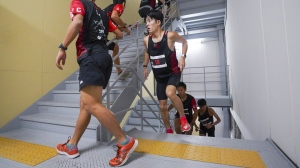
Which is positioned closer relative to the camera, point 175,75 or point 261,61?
point 261,61

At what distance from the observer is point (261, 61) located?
2031 mm

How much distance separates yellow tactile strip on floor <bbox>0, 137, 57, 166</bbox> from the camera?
1.64 metres

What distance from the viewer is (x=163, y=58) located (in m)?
2.36

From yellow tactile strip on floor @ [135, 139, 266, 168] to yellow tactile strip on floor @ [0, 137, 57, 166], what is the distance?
3.10 ft

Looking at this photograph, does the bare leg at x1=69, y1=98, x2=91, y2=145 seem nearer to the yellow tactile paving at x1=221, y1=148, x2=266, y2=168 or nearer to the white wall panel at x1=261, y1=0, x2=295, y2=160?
the yellow tactile paving at x1=221, y1=148, x2=266, y2=168

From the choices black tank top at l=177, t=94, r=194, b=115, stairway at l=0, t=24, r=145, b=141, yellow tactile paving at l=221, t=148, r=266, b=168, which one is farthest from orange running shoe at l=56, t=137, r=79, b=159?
black tank top at l=177, t=94, r=194, b=115

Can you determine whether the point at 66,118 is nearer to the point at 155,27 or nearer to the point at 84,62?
the point at 84,62

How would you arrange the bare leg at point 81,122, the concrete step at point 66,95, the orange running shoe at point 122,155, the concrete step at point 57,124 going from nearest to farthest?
1. the orange running shoe at point 122,155
2. the bare leg at point 81,122
3. the concrete step at point 57,124
4. the concrete step at point 66,95

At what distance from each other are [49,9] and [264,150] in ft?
14.0

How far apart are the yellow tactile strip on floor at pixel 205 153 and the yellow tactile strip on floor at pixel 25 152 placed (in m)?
0.94

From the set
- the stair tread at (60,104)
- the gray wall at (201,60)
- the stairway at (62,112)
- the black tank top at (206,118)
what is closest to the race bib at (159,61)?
the stairway at (62,112)

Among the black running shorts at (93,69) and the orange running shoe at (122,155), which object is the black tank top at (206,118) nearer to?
the orange running shoe at (122,155)

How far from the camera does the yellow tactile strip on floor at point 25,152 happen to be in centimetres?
164

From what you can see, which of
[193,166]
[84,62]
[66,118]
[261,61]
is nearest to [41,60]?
[66,118]
